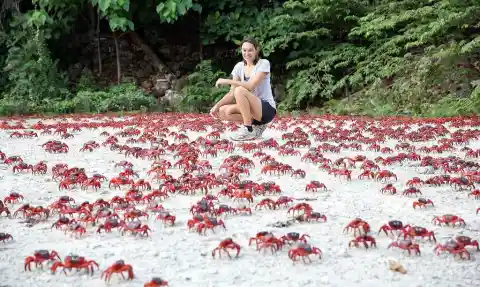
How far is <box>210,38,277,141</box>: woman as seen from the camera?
8.13 meters

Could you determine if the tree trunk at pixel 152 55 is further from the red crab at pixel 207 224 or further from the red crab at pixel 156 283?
the red crab at pixel 156 283

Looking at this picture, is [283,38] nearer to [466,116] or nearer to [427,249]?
[466,116]

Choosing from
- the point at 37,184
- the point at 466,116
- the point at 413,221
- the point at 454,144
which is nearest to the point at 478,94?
the point at 466,116

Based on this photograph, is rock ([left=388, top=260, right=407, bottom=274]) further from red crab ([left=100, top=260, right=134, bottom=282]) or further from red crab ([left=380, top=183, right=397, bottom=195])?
red crab ([left=380, top=183, right=397, bottom=195])

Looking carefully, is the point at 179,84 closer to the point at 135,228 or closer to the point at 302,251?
the point at 135,228

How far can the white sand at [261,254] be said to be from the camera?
10.1ft

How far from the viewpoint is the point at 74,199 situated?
505 centimetres

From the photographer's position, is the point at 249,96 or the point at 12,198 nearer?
the point at 12,198

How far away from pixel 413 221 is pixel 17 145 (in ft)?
22.3

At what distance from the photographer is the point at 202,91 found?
62.3ft

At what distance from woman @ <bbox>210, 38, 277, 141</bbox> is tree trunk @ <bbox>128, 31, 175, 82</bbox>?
12.7 meters

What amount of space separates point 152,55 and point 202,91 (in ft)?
13.1

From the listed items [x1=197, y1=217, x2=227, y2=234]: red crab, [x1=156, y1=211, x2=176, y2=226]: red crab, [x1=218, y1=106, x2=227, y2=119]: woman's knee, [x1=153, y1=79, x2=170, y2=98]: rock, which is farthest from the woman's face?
[x1=153, y1=79, x2=170, y2=98]: rock

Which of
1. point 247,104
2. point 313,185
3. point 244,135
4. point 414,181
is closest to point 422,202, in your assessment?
point 414,181
